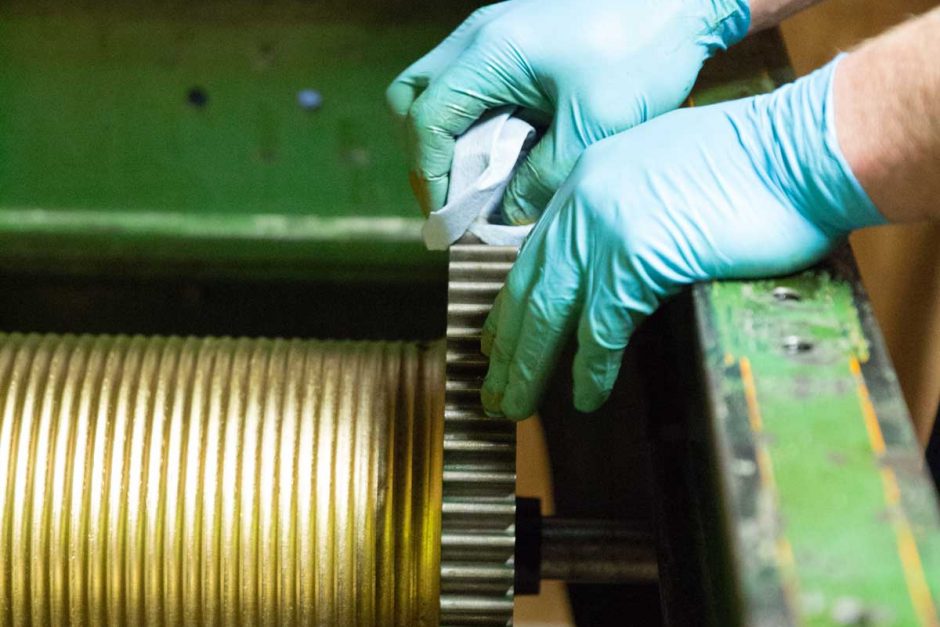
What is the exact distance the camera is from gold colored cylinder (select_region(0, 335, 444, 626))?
102 centimetres

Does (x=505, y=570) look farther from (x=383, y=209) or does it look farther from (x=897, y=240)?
(x=897, y=240)

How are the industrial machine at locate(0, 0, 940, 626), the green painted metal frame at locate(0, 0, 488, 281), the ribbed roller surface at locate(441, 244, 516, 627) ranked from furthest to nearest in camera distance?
the green painted metal frame at locate(0, 0, 488, 281), the ribbed roller surface at locate(441, 244, 516, 627), the industrial machine at locate(0, 0, 940, 626)

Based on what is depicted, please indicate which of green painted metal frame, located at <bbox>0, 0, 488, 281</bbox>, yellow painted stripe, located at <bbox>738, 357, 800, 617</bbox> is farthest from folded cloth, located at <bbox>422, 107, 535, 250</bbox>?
green painted metal frame, located at <bbox>0, 0, 488, 281</bbox>

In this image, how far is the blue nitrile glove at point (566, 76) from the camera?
0.99 meters

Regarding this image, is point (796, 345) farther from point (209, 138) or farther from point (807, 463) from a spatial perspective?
point (209, 138)

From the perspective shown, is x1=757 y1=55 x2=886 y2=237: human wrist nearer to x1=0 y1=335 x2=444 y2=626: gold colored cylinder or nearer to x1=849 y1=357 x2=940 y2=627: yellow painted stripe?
x1=849 y1=357 x2=940 y2=627: yellow painted stripe

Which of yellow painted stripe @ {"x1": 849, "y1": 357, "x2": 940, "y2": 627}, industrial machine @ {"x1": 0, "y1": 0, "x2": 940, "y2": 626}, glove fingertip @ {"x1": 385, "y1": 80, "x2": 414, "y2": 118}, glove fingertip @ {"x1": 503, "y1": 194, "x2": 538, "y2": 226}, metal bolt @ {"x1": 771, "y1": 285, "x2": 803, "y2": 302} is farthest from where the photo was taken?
glove fingertip @ {"x1": 385, "y1": 80, "x2": 414, "y2": 118}

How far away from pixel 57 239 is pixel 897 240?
1.40 m

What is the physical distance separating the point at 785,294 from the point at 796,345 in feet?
0.23

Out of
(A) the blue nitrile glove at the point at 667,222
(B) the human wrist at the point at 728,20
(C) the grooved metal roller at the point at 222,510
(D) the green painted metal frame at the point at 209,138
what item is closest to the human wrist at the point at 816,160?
(A) the blue nitrile glove at the point at 667,222

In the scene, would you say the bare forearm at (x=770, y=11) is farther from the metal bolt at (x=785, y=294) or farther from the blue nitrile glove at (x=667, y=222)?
the metal bolt at (x=785, y=294)

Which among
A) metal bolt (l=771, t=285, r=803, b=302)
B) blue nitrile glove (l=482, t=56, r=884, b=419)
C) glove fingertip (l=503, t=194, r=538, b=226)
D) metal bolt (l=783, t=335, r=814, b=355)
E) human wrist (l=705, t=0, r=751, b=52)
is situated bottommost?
metal bolt (l=783, t=335, r=814, b=355)

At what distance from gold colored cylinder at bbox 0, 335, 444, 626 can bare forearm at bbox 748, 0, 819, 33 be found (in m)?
0.60

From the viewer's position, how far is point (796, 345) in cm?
70
